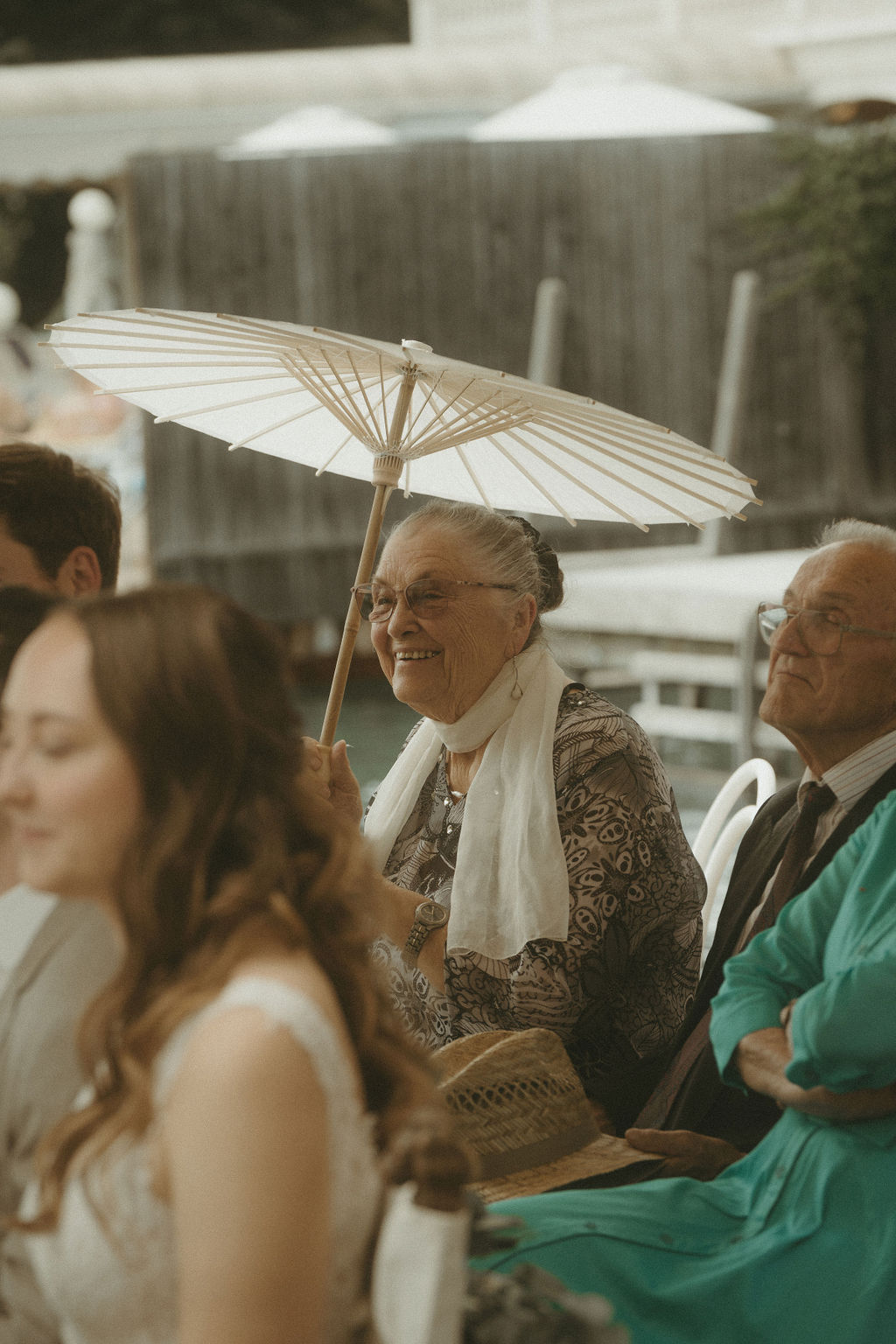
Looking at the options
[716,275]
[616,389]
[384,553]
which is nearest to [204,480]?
[616,389]

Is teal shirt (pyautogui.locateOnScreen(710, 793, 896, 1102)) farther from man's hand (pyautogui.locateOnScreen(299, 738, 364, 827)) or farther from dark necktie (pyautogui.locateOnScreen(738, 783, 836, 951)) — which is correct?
man's hand (pyautogui.locateOnScreen(299, 738, 364, 827))

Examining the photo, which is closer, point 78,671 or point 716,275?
point 78,671

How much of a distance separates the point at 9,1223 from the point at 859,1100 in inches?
47.0

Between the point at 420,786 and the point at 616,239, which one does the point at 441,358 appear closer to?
the point at 420,786

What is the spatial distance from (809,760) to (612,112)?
28.2ft

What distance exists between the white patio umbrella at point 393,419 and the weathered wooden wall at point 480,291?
772 cm

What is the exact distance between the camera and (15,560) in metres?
2.65

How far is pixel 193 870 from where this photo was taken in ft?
3.83

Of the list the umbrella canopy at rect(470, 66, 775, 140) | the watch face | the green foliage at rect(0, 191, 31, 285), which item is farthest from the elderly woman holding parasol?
the green foliage at rect(0, 191, 31, 285)

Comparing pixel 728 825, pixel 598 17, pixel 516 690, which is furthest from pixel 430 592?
pixel 598 17

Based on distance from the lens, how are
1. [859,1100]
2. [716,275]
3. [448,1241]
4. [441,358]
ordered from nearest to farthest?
[448,1241] → [859,1100] → [441,358] → [716,275]

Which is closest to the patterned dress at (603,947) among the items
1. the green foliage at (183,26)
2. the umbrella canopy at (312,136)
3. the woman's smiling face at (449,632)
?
the woman's smiling face at (449,632)

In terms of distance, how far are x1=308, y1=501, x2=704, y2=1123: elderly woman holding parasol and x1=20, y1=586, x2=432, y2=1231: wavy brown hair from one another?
1172 mm

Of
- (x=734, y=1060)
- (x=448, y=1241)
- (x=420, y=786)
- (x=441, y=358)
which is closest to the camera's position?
(x=448, y=1241)
